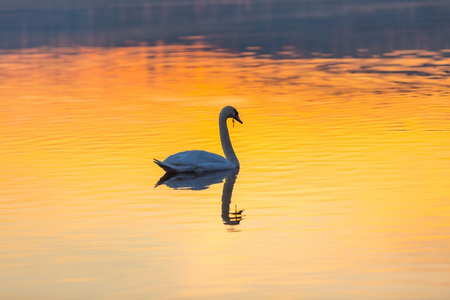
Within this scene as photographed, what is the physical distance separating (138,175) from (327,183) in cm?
317

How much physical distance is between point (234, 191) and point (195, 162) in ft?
5.76

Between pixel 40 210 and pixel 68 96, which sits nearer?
pixel 40 210

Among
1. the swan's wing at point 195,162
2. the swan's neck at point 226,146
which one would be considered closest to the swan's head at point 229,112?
the swan's neck at point 226,146

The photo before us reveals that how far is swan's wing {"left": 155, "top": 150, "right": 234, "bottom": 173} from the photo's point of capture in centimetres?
1714

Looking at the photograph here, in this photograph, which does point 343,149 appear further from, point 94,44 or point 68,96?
point 94,44

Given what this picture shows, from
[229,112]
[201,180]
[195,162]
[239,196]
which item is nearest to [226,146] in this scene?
[229,112]

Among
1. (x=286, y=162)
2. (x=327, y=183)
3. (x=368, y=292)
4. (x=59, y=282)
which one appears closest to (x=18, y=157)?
(x=286, y=162)

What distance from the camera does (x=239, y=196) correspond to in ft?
49.6

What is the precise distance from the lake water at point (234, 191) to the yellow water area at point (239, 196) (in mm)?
32

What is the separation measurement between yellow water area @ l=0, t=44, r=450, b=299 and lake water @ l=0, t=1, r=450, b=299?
0.03 m

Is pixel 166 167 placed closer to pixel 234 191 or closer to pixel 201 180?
pixel 201 180

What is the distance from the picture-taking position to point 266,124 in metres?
22.8

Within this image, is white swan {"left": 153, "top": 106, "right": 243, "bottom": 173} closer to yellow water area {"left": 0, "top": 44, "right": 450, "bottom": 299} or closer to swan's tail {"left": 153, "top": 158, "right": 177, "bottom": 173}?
swan's tail {"left": 153, "top": 158, "right": 177, "bottom": 173}

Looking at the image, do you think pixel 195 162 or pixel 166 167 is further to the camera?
pixel 195 162
